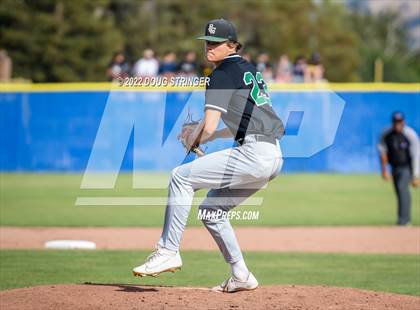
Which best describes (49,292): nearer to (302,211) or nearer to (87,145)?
(302,211)

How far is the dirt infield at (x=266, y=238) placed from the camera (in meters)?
13.2

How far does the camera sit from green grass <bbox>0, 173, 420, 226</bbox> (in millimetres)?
16531

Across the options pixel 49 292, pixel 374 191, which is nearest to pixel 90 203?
pixel 374 191

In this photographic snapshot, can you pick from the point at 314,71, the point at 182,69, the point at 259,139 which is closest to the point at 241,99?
the point at 259,139

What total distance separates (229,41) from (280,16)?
4633cm

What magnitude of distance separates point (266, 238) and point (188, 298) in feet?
21.2

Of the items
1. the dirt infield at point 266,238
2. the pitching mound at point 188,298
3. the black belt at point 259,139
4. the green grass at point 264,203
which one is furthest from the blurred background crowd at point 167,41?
the black belt at point 259,139

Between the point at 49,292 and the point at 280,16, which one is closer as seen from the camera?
the point at 49,292

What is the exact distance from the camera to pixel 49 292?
26.7 feet

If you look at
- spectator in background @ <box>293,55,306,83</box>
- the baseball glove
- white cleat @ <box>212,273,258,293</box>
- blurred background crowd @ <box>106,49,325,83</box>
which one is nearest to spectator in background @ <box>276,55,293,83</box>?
blurred background crowd @ <box>106,49,325,83</box>

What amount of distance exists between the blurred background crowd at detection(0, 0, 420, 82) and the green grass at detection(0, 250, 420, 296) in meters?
11.7

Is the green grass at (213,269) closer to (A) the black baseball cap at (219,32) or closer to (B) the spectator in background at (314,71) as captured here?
(A) the black baseball cap at (219,32)

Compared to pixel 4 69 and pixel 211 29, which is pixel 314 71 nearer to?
pixel 4 69

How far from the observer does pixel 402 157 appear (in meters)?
16.1
